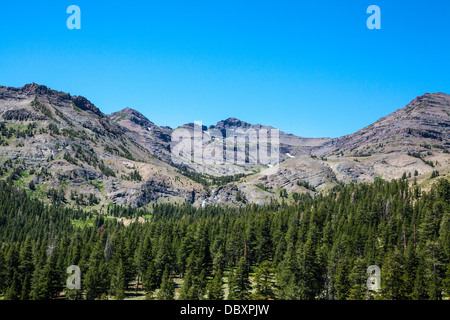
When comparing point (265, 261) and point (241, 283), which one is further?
point (241, 283)

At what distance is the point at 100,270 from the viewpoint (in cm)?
8956

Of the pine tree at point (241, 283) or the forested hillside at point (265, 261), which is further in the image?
the forested hillside at point (265, 261)

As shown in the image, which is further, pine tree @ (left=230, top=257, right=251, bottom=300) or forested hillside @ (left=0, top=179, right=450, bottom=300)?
forested hillside @ (left=0, top=179, right=450, bottom=300)

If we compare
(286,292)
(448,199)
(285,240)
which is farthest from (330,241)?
(448,199)

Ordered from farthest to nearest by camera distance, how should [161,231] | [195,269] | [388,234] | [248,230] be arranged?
1. [161,231]
2. [248,230]
3. [388,234]
4. [195,269]

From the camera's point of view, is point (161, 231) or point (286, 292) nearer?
point (286, 292)

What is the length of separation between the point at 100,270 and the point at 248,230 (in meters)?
52.2

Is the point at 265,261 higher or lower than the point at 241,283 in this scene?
higher
